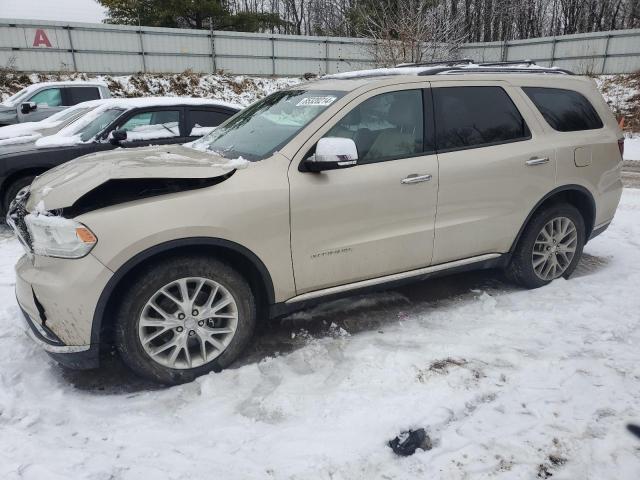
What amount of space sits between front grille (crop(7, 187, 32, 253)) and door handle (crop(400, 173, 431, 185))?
244 cm

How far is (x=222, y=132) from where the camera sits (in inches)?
158

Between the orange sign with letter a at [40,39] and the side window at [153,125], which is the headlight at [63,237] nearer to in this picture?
the side window at [153,125]

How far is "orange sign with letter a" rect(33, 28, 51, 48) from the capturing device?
20047 mm

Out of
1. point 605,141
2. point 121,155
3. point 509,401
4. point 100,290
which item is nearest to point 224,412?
point 100,290

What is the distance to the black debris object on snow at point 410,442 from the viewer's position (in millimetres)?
2377

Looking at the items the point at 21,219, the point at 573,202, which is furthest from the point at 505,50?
the point at 21,219

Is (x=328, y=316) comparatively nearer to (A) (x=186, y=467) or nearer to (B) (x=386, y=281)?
(B) (x=386, y=281)

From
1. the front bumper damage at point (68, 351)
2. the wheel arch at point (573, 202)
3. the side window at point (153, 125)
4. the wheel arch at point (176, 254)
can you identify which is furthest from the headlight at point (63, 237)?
the side window at point (153, 125)

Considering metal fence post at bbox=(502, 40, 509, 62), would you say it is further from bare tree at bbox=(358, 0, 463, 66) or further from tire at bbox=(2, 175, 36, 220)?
tire at bbox=(2, 175, 36, 220)

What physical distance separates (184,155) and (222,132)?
2.12 feet

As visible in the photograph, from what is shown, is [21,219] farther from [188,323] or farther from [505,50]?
[505,50]

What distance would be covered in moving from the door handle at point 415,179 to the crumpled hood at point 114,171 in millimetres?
1173

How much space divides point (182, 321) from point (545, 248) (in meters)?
3.22

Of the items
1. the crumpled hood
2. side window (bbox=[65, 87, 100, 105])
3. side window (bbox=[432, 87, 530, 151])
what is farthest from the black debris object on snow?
side window (bbox=[65, 87, 100, 105])
